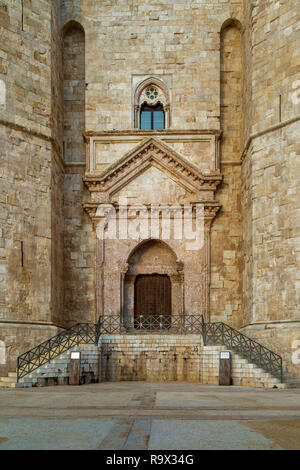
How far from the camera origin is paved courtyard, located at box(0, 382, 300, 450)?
558 cm

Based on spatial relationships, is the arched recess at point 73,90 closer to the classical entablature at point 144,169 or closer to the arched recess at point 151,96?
the classical entablature at point 144,169

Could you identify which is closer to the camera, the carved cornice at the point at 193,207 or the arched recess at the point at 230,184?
the arched recess at the point at 230,184

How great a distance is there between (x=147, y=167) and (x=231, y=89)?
4.33m

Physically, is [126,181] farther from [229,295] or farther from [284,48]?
[284,48]

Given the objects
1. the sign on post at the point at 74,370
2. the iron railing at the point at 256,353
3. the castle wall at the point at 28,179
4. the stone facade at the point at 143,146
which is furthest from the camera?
the stone facade at the point at 143,146

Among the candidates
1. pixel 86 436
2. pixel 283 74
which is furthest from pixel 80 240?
pixel 86 436

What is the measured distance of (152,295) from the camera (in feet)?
66.9

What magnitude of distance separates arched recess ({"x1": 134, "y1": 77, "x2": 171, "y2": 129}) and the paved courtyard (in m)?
12.6

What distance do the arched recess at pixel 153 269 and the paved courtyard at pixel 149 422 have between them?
376 inches

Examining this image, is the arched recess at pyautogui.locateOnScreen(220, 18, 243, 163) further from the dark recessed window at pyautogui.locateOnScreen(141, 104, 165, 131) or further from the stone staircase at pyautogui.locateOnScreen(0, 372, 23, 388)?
the stone staircase at pyautogui.locateOnScreen(0, 372, 23, 388)

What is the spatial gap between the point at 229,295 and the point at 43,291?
21.5ft

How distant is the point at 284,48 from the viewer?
17172mm

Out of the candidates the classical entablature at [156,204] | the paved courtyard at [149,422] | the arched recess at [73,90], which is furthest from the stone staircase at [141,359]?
the arched recess at [73,90]

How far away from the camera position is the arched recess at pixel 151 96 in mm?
20734
